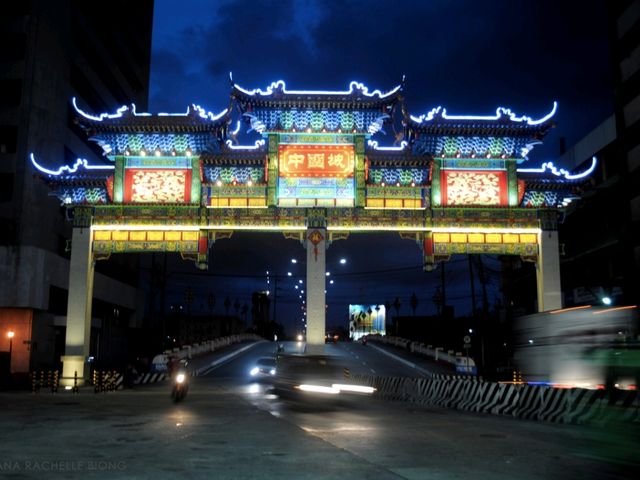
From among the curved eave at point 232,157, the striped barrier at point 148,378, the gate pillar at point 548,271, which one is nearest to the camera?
the gate pillar at point 548,271

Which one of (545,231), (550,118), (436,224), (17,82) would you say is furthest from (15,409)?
(17,82)

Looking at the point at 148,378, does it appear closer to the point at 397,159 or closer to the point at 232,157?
the point at 232,157

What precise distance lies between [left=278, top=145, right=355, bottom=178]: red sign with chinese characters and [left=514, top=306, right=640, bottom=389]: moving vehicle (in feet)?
34.9

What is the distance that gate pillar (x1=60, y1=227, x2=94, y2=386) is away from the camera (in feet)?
86.6

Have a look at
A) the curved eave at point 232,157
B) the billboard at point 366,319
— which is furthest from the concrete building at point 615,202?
the billboard at point 366,319

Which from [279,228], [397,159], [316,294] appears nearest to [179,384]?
[316,294]

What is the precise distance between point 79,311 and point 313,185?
11.0m

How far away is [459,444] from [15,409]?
1273 cm

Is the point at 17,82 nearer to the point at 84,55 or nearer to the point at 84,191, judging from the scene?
the point at 84,55

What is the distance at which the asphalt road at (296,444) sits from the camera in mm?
8852

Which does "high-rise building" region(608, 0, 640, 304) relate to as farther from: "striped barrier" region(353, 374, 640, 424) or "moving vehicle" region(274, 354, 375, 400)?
"moving vehicle" region(274, 354, 375, 400)

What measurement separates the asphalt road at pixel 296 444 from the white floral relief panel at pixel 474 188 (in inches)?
455

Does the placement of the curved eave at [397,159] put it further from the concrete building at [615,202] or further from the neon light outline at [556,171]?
the concrete building at [615,202]

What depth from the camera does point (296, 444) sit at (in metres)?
11.2
